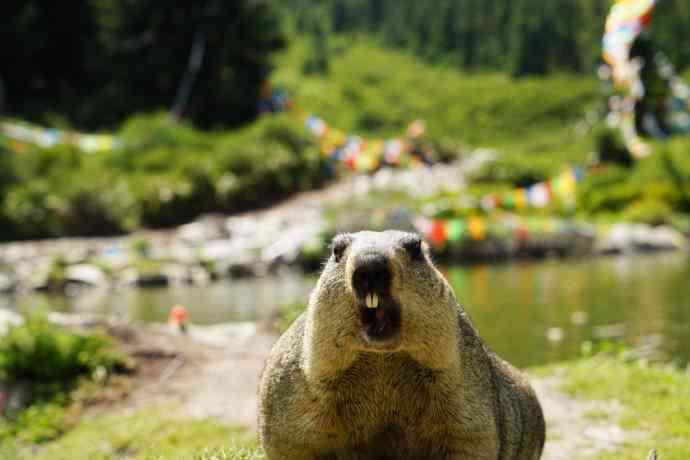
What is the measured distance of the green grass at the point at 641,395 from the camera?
5090mm

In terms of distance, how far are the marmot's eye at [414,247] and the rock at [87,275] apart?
783 inches

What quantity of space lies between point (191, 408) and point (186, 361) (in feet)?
5.50

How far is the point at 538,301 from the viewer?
15375 millimetres

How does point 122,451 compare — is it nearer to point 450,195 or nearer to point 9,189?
point 9,189

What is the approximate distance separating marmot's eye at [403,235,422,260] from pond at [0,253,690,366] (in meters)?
5.82

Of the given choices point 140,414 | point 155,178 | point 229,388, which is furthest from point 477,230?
point 140,414

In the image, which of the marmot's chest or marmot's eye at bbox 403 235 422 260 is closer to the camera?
marmot's eye at bbox 403 235 422 260

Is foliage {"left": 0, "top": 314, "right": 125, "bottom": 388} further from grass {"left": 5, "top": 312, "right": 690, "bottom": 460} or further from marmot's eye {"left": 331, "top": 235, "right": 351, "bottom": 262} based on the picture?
marmot's eye {"left": 331, "top": 235, "right": 351, "bottom": 262}

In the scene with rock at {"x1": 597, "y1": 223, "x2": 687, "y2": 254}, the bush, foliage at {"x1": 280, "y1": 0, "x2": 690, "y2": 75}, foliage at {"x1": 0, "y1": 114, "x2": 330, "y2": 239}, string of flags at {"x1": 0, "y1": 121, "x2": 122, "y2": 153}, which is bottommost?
rock at {"x1": 597, "y1": 223, "x2": 687, "y2": 254}

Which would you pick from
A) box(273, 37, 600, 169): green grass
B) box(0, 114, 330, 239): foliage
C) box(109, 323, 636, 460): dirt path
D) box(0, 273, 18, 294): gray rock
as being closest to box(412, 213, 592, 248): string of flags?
box(0, 114, 330, 239): foliage

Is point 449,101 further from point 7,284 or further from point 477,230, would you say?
point 7,284

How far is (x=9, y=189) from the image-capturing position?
1105 inches

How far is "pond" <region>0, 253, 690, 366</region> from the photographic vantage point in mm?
11070

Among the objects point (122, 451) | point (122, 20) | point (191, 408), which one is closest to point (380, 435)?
point (122, 451)
